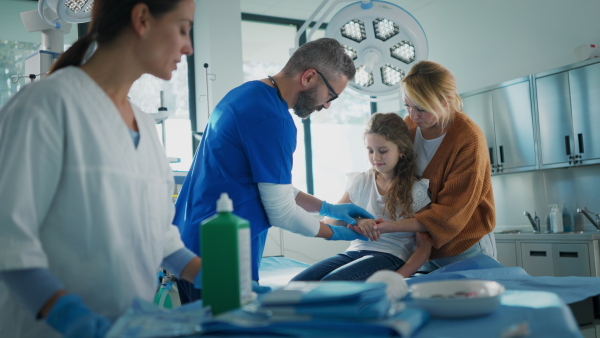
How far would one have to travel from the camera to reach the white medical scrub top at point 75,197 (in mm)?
889

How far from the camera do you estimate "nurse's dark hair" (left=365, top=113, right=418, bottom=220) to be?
2.21m

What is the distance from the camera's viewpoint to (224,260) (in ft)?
3.01

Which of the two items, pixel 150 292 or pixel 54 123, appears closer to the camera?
pixel 54 123

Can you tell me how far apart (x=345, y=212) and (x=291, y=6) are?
377 centimetres

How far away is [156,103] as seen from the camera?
16.5ft

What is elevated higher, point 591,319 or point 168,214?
point 168,214

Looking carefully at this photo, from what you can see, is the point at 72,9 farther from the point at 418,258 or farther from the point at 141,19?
the point at 418,258

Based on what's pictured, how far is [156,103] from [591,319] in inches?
163

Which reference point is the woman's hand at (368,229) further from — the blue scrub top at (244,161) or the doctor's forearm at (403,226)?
the blue scrub top at (244,161)

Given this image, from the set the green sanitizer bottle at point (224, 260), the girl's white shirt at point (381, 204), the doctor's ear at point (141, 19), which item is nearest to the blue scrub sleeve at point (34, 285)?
the green sanitizer bottle at point (224, 260)

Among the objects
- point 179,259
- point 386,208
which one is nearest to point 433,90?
point 386,208

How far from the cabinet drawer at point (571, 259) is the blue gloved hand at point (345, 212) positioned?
7.91 feet

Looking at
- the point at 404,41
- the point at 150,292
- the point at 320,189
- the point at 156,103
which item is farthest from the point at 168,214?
the point at 320,189

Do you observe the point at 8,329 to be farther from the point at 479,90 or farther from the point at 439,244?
the point at 479,90
